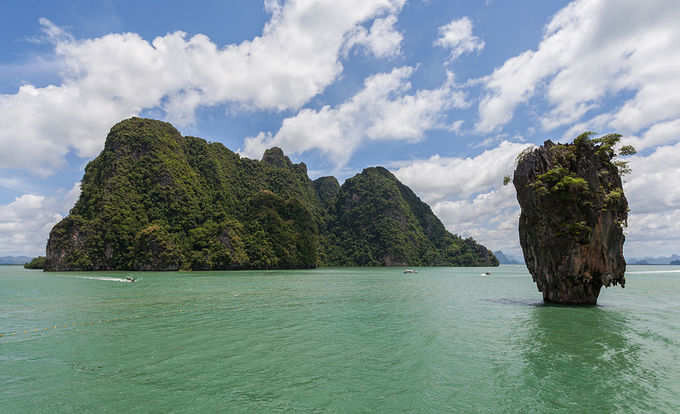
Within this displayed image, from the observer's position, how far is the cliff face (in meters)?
22.8

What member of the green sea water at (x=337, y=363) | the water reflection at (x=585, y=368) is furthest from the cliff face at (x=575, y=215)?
the water reflection at (x=585, y=368)

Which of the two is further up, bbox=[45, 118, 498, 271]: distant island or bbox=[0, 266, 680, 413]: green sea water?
bbox=[45, 118, 498, 271]: distant island

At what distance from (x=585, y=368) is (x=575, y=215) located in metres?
15.1

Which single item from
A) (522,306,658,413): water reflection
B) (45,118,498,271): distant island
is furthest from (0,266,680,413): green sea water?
(45,118,498,271): distant island

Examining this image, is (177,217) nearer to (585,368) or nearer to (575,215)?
(575,215)

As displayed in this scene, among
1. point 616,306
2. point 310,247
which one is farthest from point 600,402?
point 310,247

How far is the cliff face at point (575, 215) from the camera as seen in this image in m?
22.8

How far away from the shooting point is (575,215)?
23109 millimetres

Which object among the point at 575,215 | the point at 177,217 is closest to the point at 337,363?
the point at 575,215

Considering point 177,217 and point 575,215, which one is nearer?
point 575,215

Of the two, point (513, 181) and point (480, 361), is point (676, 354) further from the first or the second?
point (513, 181)

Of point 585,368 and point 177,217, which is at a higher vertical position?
point 177,217

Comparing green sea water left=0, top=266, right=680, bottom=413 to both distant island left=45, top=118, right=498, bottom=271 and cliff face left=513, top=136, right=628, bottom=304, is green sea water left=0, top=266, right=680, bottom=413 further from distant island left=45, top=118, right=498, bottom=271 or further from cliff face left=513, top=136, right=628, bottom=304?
distant island left=45, top=118, right=498, bottom=271

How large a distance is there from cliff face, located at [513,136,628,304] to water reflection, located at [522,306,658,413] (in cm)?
522
